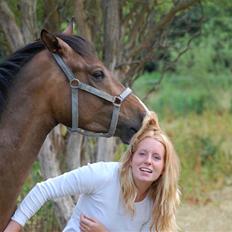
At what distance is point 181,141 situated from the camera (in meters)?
10.1

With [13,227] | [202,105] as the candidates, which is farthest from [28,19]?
[202,105]

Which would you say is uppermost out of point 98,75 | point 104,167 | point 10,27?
point 10,27

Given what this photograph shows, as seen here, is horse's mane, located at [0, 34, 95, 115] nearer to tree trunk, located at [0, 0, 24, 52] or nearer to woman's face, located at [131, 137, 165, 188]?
woman's face, located at [131, 137, 165, 188]

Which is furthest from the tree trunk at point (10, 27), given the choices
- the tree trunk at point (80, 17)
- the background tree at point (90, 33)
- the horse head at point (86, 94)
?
the horse head at point (86, 94)

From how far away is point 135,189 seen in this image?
3.33 m

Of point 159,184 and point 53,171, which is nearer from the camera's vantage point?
point 159,184

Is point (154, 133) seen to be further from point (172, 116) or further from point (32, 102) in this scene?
point (172, 116)

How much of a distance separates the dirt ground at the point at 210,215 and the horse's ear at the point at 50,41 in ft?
13.3

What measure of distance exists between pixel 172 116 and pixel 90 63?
37.3ft

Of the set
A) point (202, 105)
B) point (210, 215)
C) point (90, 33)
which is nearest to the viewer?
point (90, 33)

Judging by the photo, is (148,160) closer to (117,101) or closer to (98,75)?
(117,101)

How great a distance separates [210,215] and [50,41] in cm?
493

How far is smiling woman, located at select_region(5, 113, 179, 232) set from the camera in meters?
3.30

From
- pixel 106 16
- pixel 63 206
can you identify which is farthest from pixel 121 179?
pixel 106 16
